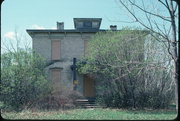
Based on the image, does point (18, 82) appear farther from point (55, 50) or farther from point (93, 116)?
point (55, 50)

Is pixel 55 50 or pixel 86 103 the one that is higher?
pixel 55 50

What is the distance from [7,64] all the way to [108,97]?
19.6ft

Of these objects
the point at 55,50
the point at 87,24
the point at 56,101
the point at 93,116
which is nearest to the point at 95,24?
the point at 87,24

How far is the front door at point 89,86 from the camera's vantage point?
15781 millimetres

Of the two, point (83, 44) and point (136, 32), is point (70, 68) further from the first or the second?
point (136, 32)

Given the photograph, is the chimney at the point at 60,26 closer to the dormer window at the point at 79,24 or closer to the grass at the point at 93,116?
the dormer window at the point at 79,24

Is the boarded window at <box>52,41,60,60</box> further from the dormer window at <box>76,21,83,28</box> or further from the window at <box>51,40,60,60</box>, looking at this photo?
the dormer window at <box>76,21,83,28</box>

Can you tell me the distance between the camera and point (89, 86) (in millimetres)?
15945

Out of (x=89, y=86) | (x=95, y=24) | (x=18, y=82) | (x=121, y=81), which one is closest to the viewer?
(x=18, y=82)

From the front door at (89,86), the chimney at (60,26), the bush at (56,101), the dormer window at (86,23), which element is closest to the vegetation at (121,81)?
the bush at (56,101)

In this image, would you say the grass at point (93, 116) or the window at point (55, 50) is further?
the window at point (55, 50)

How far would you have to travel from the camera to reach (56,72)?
52.6 feet

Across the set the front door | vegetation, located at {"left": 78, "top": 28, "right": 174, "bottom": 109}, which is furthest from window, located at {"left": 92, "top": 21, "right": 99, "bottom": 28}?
vegetation, located at {"left": 78, "top": 28, "right": 174, "bottom": 109}

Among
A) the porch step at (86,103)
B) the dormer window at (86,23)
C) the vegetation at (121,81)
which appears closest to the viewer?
the vegetation at (121,81)
